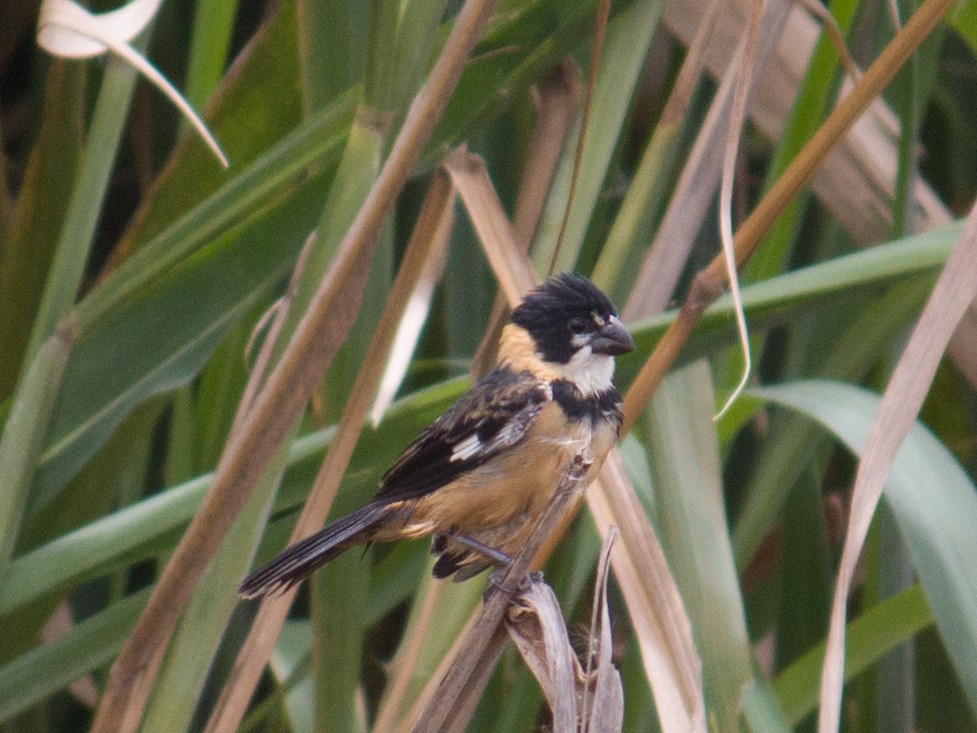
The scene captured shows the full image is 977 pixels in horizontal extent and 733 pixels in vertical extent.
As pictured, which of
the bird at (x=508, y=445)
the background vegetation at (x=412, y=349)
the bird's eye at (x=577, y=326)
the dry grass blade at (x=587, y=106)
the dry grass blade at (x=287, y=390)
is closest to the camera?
the dry grass blade at (x=287, y=390)

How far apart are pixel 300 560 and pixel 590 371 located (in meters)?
0.70

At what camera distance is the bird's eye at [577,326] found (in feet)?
6.61

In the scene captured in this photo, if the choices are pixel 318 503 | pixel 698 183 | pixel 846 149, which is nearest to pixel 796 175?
pixel 698 183

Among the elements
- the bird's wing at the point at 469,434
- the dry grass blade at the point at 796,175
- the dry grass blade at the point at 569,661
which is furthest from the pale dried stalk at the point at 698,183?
the dry grass blade at the point at 569,661

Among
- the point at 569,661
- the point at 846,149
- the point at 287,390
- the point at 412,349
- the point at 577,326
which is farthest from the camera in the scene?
the point at 846,149

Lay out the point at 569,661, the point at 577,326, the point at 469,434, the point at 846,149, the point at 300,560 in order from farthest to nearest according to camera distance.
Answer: the point at 846,149
the point at 577,326
the point at 469,434
the point at 300,560
the point at 569,661

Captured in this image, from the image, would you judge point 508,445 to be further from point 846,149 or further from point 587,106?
point 846,149

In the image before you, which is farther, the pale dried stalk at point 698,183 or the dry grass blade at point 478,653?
the pale dried stalk at point 698,183

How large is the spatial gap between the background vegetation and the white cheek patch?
0.07 m

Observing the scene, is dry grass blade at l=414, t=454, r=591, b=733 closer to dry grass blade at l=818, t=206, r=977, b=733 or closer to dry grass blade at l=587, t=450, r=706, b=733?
dry grass blade at l=587, t=450, r=706, b=733

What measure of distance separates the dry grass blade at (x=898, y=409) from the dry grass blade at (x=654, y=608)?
15 cm

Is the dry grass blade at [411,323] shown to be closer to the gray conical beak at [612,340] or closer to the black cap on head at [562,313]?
the black cap on head at [562,313]

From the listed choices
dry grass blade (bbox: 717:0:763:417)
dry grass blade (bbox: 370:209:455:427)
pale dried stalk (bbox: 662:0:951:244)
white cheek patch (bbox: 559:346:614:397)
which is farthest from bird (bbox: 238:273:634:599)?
pale dried stalk (bbox: 662:0:951:244)

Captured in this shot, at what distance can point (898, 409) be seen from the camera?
1.34 meters
